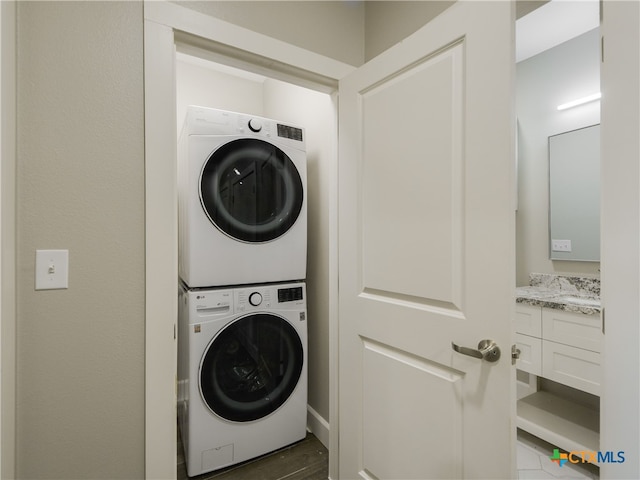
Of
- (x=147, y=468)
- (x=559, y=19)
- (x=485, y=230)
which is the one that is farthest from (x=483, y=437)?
(x=559, y=19)

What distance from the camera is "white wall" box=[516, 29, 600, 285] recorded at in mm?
2152

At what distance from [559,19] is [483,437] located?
2.43 meters

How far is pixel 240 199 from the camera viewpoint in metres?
1.76

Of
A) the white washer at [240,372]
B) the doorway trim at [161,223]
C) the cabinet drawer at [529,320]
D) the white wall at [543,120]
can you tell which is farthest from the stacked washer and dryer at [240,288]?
the white wall at [543,120]

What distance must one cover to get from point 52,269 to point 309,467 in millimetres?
1576

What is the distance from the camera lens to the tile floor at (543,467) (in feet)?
5.51

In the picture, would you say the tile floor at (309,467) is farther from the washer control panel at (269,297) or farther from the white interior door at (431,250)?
the washer control panel at (269,297)

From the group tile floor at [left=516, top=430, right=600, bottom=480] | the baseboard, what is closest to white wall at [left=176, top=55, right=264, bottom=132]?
the baseboard

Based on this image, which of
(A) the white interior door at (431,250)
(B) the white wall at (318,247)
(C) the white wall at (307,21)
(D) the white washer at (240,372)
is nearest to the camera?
(A) the white interior door at (431,250)

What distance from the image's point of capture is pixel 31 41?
0.96m

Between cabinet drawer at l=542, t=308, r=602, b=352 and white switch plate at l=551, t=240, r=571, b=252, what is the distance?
23.5 inches

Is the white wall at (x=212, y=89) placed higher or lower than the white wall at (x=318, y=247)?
higher

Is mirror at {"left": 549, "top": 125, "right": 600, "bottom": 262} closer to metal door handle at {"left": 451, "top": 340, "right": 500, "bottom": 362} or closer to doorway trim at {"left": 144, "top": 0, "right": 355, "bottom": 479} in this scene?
metal door handle at {"left": 451, "top": 340, "right": 500, "bottom": 362}

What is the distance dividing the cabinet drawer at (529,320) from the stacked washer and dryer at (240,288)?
138cm
